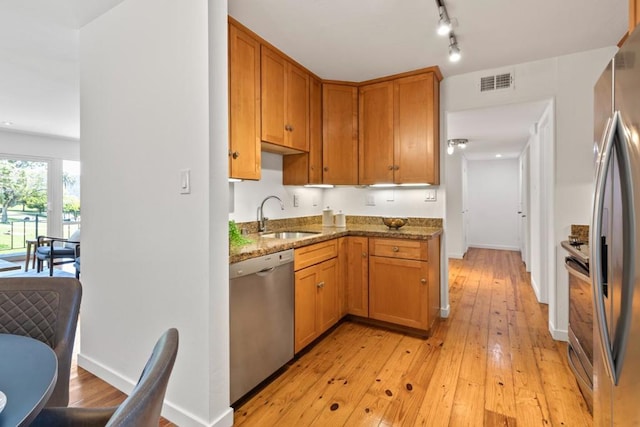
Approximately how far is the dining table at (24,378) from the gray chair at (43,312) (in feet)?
0.83

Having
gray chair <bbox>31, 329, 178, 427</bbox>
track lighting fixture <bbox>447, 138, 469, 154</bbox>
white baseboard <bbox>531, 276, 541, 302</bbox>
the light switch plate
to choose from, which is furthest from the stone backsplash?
track lighting fixture <bbox>447, 138, 469, 154</bbox>

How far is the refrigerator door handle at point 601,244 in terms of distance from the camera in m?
1.02

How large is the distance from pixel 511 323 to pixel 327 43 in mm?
2973

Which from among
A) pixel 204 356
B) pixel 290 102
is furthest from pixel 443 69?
pixel 204 356

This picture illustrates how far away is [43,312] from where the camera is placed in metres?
1.23

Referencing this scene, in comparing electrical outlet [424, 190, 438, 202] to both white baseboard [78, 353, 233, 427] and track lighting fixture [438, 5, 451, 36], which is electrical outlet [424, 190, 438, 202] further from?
white baseboard [78, 353, 233, 427]

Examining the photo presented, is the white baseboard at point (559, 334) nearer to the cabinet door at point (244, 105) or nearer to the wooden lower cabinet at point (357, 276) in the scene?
the wooden lower cabinet at point (357, 276)

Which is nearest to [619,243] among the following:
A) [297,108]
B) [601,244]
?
[601,244]

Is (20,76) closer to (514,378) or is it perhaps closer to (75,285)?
(75,285)

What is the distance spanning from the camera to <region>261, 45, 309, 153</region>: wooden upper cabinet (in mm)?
2426

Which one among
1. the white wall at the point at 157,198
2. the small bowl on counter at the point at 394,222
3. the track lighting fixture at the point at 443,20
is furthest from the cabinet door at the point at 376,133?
the white wall at the point at 157,198

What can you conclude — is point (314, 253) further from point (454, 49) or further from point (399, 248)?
point (454, 49)

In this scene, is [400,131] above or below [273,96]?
below

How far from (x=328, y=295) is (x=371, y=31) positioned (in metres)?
2.03
